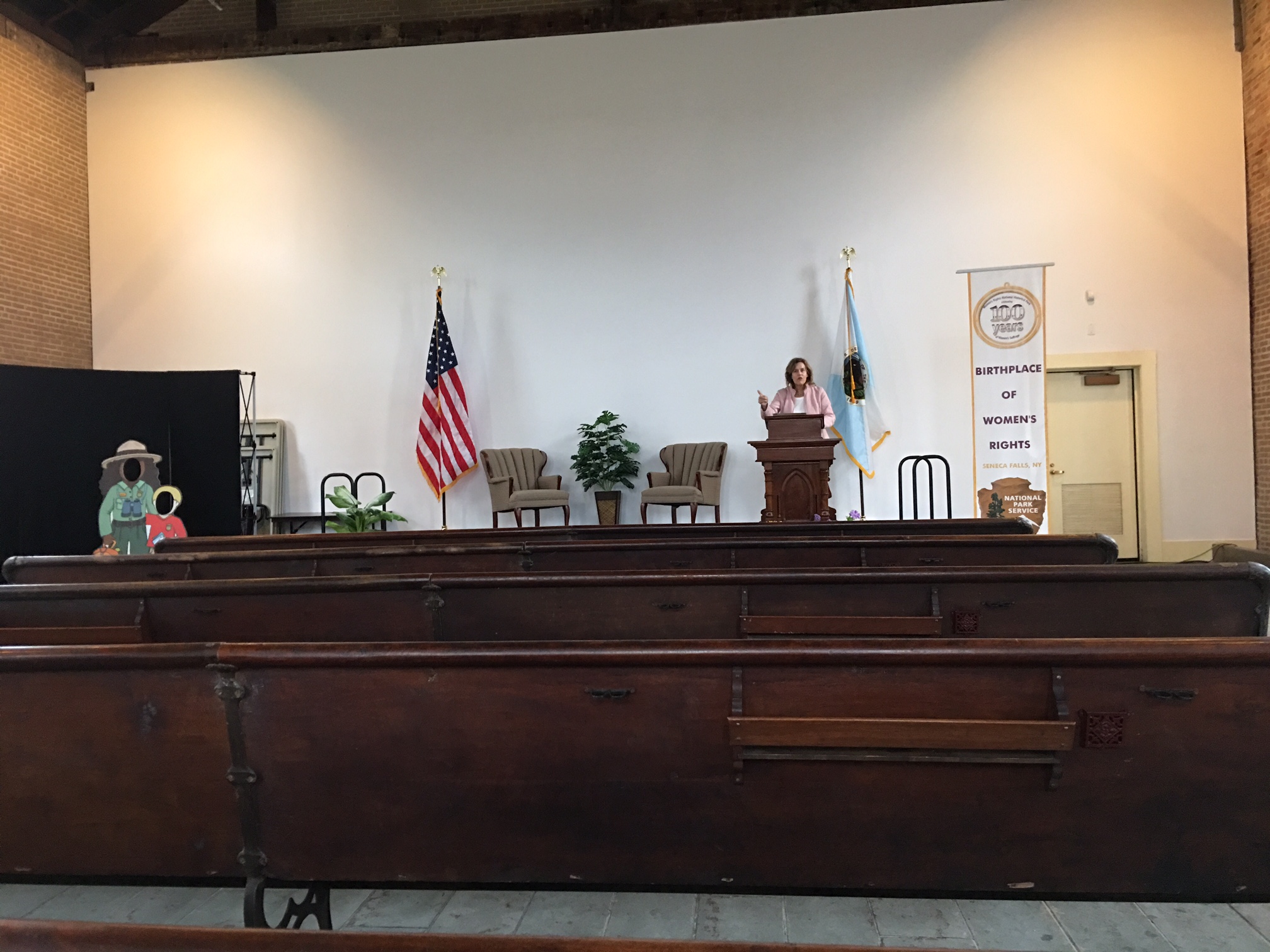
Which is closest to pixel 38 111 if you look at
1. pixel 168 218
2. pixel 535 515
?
pixel 168 218

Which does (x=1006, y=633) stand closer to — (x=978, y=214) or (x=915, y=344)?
(x=915, y=344)

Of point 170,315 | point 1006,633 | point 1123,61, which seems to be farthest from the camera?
point 170,315

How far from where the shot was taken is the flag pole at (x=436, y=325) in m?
7.45

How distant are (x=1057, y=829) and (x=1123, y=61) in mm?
7913

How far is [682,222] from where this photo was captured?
24.9 feet

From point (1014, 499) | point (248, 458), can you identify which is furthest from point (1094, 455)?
point (248, 458)

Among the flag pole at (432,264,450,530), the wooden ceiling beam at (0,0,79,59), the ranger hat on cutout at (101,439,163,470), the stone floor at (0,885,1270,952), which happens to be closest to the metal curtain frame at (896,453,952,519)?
the flag pole at (432,264,450,530)

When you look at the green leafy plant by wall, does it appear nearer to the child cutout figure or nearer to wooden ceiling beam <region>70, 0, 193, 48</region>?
the child cutout figure

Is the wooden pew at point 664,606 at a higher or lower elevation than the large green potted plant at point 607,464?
lower

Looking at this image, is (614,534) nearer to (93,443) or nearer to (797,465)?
(797,465)

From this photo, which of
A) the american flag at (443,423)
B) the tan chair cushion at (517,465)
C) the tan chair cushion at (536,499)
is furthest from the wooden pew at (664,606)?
the american flag at (443,423)

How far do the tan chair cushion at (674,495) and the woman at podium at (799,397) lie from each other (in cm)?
94

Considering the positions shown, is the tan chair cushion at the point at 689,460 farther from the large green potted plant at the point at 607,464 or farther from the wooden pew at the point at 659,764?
the wooden pew at the point at 659,764

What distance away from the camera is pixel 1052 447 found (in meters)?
7.29
